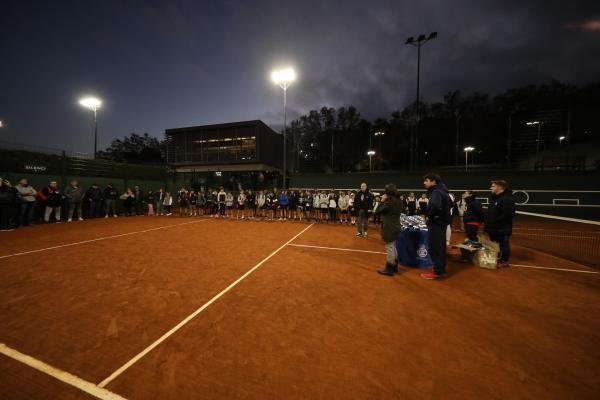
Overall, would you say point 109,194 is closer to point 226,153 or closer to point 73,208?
point 73,208

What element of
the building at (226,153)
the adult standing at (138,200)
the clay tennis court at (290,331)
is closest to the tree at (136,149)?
the building at (226,153)

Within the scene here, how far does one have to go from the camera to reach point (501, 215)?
5816 millimetres

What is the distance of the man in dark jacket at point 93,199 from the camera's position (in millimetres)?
14758

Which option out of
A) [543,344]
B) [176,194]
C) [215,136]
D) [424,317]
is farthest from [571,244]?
[215,136]

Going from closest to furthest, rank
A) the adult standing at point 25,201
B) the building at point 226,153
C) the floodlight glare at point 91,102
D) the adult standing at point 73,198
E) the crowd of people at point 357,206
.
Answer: the crowd of people at point 357,206
the adult standing at point 25,201
the adult standing at point 73,198
the floodlight glare at point 91,102
the building at point 226,153

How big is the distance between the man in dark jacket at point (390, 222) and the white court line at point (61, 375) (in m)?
4.71

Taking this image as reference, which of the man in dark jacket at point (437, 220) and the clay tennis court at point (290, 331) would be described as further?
the man in dark jacket at point (437, 220)

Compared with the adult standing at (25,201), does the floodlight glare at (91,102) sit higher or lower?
higher

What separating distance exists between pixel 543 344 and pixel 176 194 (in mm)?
26484

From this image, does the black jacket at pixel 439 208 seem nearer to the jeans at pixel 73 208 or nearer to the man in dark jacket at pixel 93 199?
the jeans at pixel 73 208

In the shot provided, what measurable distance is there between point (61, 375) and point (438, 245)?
598cm

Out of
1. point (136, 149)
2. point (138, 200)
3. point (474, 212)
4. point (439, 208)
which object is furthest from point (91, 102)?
point (136, 149)

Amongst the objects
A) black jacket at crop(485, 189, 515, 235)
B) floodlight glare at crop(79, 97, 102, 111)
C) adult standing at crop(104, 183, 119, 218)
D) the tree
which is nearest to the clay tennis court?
black jacket at crop(485, 189, 515, 235)

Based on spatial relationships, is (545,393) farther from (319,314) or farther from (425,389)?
(319,314)
